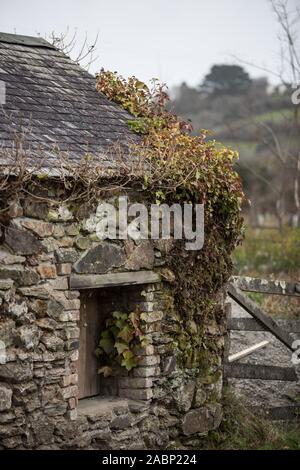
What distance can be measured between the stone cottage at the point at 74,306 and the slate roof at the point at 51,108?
17 mm

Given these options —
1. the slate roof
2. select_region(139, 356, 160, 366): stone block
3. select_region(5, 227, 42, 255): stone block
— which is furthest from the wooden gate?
select_region(5, 227, 42, 255): stone block

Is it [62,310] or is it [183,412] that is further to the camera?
[183,412]

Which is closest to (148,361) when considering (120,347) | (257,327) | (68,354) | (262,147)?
(120,347)

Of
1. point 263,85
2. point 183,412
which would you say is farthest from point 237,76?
point 183,412

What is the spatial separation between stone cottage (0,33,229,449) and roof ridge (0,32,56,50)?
0.02m

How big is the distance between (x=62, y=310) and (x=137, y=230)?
1175 mm

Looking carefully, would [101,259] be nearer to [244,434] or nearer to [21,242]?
[21,242]

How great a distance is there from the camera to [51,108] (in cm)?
758

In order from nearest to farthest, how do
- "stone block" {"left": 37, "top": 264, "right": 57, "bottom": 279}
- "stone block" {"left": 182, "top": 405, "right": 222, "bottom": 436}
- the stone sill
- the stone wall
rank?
the stone wall < "stone block" {"left": 37, "top": 264, "right": 57, "bottom": 279} < the stone sill < "stone block" {"left": 182, "top": 405, "right": 222, "bottom": 436}

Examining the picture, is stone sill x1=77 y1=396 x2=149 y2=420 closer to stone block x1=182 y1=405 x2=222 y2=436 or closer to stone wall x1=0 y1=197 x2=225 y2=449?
stone wall x1=0 y1=197 x2=225 y2=449

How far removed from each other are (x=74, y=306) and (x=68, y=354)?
0.43 meters

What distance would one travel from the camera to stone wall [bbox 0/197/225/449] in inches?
250
